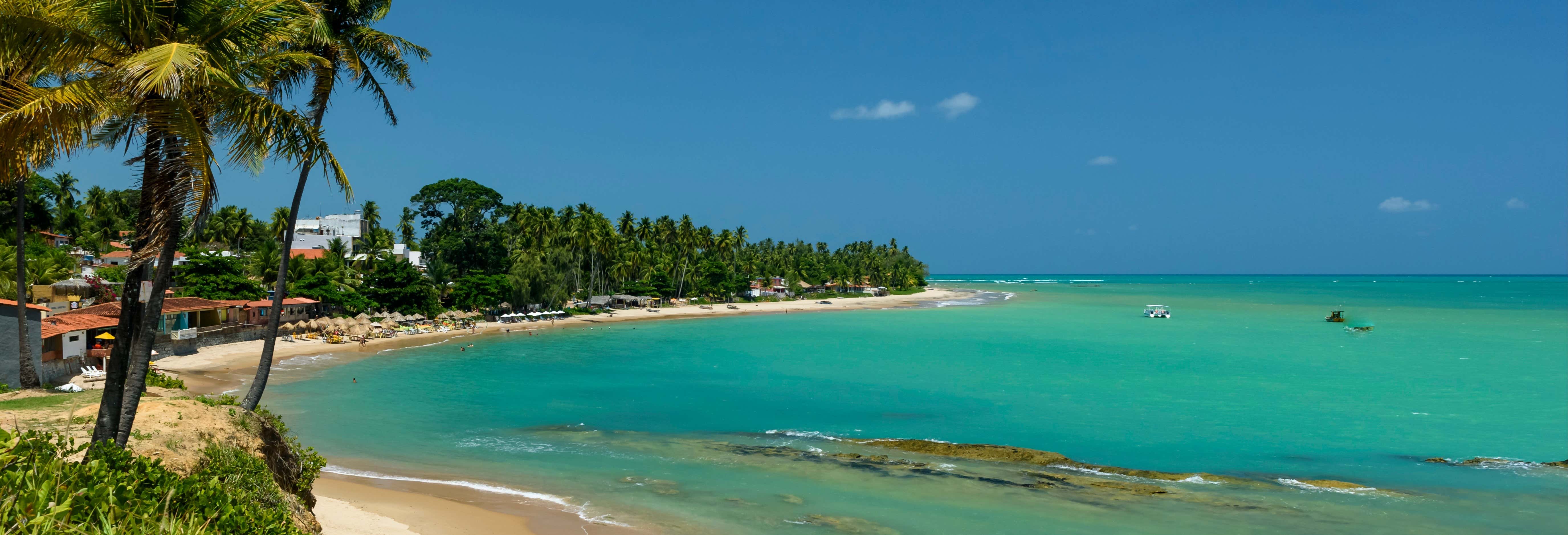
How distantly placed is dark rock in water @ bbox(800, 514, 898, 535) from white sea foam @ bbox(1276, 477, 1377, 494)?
12.6 meters

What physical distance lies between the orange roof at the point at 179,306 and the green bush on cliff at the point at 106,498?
29.9 meters

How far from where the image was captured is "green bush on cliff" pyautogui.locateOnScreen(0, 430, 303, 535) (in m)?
6.15

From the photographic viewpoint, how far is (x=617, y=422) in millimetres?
28422

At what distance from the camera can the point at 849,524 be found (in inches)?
658

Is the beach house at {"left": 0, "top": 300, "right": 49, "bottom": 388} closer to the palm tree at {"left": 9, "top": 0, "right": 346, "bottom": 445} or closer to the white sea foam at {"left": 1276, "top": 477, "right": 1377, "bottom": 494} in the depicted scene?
the palm tree at {"left": 9, "top": 0, "right": 346, "bottom": 445}

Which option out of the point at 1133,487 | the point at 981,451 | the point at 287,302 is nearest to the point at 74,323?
the point at 287,302

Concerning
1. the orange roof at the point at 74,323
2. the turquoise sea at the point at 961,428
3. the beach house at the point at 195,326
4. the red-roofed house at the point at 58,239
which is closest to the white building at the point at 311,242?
the red-roofed house at the point at 58,239

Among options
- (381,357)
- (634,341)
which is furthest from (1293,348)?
(381,357)

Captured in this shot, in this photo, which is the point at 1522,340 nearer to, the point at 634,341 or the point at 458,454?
the point at 634,341

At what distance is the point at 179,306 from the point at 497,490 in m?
32.4

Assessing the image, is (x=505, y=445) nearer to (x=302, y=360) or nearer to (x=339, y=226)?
(x=302, y=360)

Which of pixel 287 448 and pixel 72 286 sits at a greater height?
pixel 72 286

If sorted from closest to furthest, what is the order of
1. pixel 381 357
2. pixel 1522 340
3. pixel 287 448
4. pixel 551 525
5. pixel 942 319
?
pixel 287 448
pixel 551 525
pixel 381 357
pixel 1522 340
pixel 942 319

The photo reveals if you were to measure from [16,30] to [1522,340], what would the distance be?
91.6m
